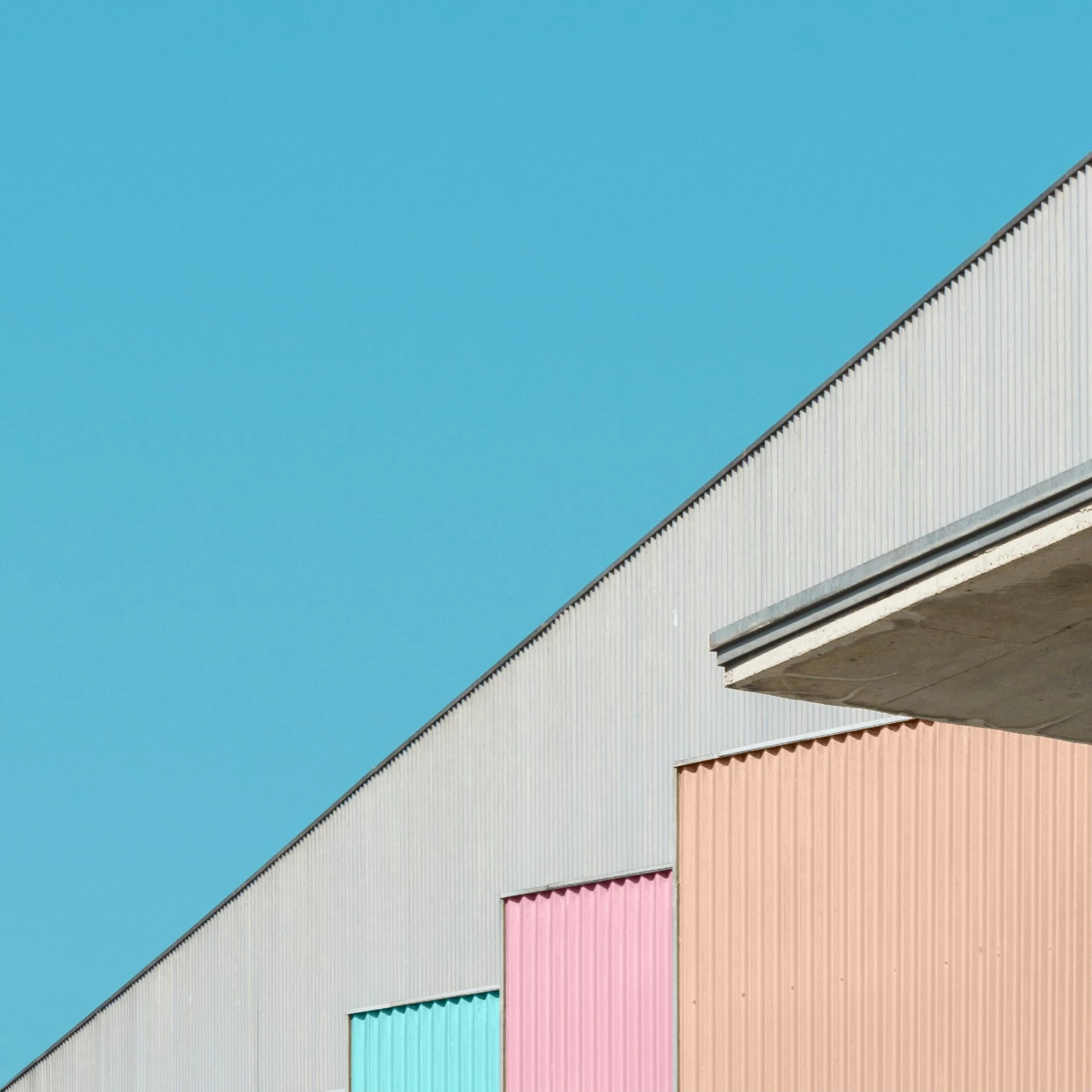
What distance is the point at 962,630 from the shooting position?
945 centimetres

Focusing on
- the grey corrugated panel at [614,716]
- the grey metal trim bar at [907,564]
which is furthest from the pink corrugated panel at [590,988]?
the grey metal trim bar at [907,564]

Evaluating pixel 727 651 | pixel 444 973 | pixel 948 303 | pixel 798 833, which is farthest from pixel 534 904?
pixel 727 651

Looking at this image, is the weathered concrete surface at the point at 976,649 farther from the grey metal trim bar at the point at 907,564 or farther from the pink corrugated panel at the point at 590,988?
the pink corrugated panel at the point at 590,988

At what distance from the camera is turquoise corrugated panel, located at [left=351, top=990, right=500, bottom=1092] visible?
26.2m

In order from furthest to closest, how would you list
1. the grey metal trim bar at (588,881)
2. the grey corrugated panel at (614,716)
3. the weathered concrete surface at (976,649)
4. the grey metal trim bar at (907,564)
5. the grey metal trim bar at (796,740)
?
the grey metal trim bar at (588,881) → the grey metal trim bar at (796,740) → the grey corrugated panel at (614,716) → the weathered concrete surface at (976,649) → the grey metal trim bar at (907,564)

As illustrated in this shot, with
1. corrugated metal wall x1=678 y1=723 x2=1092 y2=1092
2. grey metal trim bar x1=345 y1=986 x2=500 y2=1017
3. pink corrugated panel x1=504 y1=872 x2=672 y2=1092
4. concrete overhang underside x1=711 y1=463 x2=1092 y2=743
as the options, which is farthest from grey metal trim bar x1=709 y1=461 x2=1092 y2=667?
grey metal trim bar x1=345 y1=986 x2=500 y2=1017

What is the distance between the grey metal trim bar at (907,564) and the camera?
334 inches

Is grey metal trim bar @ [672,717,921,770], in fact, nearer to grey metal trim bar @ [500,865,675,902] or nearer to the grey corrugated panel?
the grey corrugated panel

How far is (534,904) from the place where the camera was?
25578 mm

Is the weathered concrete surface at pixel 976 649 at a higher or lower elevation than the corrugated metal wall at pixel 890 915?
higher

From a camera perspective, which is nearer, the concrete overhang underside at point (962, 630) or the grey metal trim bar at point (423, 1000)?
the concrete overhang underside at point (962, 630)

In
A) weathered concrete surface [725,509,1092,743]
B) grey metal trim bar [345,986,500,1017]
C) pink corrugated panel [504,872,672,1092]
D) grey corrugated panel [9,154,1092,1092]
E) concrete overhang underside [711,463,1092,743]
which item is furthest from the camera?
grey metal trim bar [345,986,500,1017]

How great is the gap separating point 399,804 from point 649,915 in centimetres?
595

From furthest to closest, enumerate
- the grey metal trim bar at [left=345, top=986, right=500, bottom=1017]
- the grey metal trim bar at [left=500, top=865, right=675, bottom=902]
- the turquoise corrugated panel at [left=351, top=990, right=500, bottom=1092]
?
the grey metal trim bar at [left=345, top=986, right=500, bottom=1017] → the turquoise corrugated panel at [left=351, top=990, right=500, bottom=1092] → the grey metal trim bar at [left=500, top=865, right=675, bottom=902]
